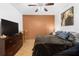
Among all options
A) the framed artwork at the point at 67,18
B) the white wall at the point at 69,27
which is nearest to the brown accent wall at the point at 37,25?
the white wall at the point at 69,27

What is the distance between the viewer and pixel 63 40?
1692 millimetres

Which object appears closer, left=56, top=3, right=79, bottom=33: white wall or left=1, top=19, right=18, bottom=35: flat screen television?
left=56, top=3, right=79, bottom=33: white wall

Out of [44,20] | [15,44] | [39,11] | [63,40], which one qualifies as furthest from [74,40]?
[15,44]

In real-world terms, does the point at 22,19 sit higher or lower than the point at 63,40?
higher

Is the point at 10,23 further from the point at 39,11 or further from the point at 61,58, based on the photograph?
the point at 61,58

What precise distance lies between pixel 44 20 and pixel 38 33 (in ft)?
0.75

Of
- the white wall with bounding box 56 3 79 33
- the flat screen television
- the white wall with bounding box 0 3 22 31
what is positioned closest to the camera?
the white wall with bounding box 56 3 79 33

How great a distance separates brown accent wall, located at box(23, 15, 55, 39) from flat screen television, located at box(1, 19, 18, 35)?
0.22 m

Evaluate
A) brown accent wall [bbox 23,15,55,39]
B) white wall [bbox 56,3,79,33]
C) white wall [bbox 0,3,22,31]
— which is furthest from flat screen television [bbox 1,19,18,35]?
white wall [bbox 56,3,79,33]

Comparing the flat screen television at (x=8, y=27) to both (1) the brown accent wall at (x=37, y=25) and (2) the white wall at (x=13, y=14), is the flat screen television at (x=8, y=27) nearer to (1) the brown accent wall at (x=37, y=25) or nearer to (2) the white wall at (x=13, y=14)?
Result: (2) the white wall at (x=13, y=14)

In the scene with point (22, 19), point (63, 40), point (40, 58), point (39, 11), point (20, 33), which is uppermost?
point (39, 11)

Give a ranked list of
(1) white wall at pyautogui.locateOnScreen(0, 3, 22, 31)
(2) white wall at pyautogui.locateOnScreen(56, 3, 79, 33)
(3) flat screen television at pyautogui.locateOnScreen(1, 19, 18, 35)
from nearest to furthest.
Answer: (2) white wall at pyautogui.locateOnScreen(56, 3, 79, 33)
(1) white wall at pyautogui.locateOnScreen(0, 3, 22, 31)
(3) flat screen television at pyautogui.locateOnScreen(1, 19, 18, 35)

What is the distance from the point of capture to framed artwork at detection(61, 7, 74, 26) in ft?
5.51

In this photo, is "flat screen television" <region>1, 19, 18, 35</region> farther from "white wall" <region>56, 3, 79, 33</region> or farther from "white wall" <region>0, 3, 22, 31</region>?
"white wall" <region>56, 3, 79, 33</region>
